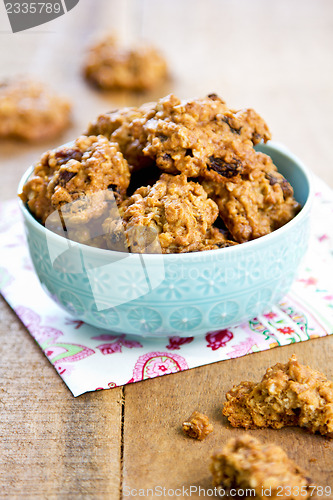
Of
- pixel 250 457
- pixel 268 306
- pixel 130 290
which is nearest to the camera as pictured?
pixel 250 457

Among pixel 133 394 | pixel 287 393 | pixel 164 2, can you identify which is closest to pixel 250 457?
pixel 287 393

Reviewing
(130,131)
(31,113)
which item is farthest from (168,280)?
(31,113)

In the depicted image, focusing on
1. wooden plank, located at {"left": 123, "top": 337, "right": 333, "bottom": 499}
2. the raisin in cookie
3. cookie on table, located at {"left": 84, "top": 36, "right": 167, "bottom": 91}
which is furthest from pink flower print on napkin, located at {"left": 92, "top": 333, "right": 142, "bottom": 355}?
cookie on table, located at {"left": 84, "top": 36, "right": 167, "bottom": 91}

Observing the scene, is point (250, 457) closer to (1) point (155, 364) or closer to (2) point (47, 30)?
(1) point (155, 364)

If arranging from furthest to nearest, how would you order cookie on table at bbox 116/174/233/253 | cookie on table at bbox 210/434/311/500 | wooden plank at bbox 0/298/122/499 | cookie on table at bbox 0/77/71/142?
cookie on table at bbox 0/77/71/142
cookie on table at bbox 116/174/233/253
wooden plank at bbox 0/298/122/499
cookie on table at bbox 210/434/311/500

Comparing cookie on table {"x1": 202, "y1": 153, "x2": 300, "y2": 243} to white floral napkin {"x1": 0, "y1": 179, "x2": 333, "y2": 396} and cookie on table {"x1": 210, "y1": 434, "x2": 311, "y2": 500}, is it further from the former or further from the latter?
cookie on table {"x1": 210, "y1": 434, "x2": 311, "y2": 500}

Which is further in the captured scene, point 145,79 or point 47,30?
point 47,30
